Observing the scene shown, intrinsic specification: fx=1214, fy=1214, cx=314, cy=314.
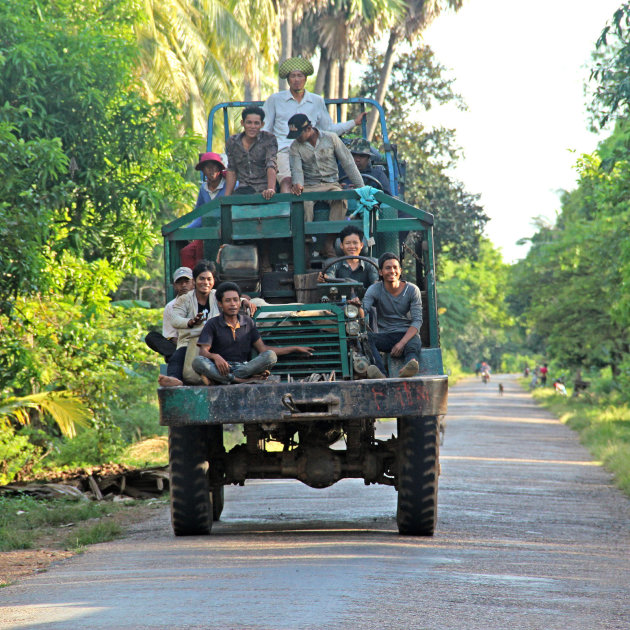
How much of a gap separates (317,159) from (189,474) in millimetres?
3175

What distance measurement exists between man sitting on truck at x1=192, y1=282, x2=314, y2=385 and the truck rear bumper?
143mm

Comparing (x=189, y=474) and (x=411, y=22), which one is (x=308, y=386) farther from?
(x=411, y=22)

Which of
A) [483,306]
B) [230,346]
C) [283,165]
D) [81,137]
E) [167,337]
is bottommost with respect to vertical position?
[230,346]

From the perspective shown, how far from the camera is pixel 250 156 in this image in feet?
37.4

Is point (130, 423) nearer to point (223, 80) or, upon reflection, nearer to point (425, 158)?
point (223, 80)

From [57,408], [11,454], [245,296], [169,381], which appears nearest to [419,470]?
[245,296]

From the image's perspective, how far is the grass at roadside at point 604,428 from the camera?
19.5m

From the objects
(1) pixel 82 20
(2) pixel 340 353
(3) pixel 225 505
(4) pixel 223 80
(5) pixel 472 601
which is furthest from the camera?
(4) pixel 223 80

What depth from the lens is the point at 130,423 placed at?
79.6ft

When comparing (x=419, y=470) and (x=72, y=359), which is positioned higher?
(x=72, y=359)

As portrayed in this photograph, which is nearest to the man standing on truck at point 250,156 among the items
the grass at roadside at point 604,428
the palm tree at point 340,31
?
the grass at roadside at point 604,428

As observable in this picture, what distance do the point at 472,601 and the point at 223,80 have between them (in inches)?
1040

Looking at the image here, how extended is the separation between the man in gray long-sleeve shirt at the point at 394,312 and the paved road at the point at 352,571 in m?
1.56

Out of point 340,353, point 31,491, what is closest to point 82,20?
point 31,491
